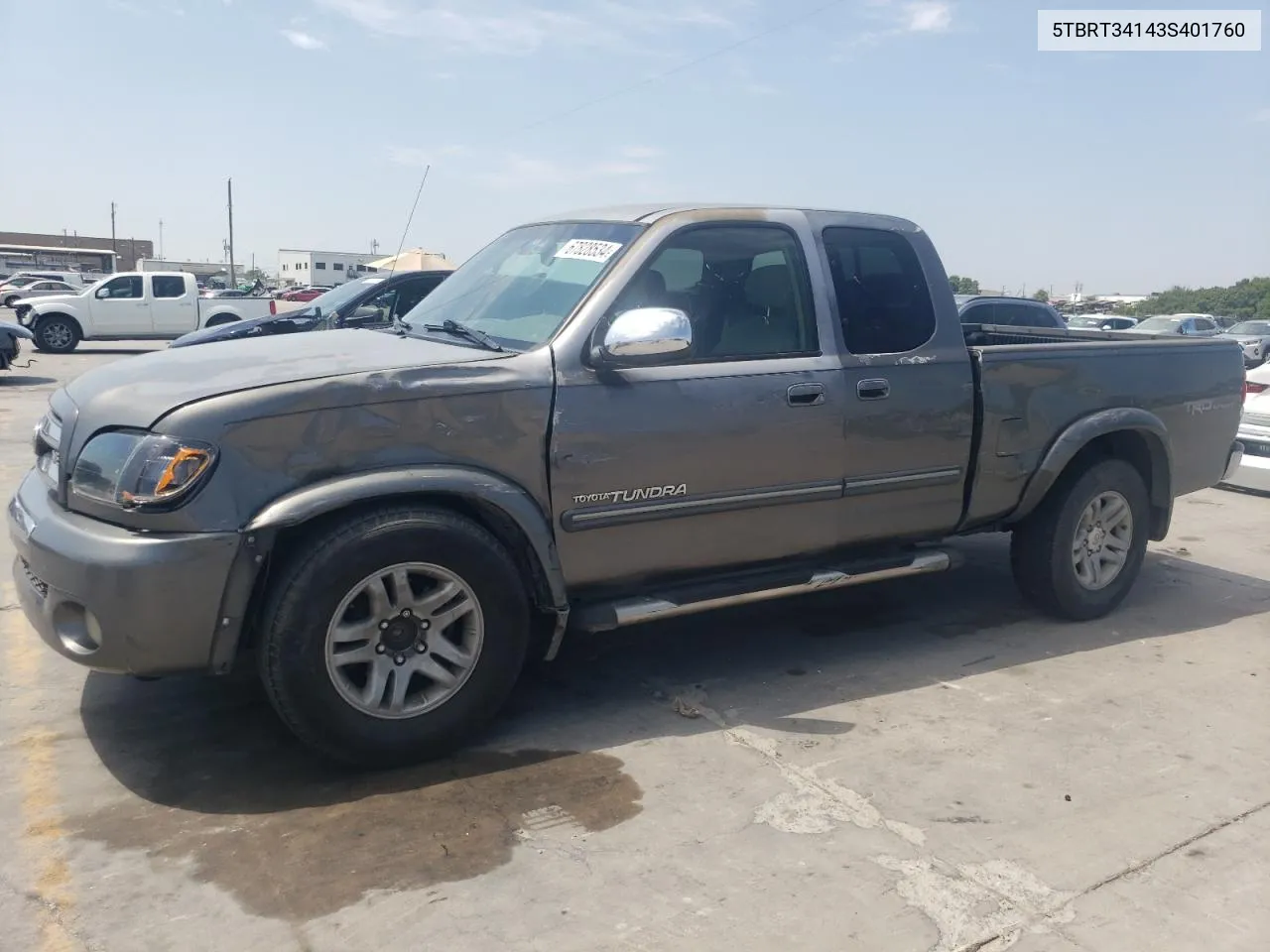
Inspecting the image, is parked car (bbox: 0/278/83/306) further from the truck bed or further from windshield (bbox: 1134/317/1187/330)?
the truck bed

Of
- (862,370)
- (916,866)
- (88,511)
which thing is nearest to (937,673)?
(862,370)

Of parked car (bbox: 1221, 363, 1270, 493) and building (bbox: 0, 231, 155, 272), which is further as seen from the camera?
building (bbox: 0, 231, 155, 272)

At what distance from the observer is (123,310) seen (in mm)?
23078

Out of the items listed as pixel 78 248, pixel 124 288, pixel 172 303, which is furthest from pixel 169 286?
pixel 78 248

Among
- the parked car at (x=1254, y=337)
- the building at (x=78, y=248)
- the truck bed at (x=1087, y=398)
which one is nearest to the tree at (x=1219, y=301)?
the parked car at (x=1254, y=337)

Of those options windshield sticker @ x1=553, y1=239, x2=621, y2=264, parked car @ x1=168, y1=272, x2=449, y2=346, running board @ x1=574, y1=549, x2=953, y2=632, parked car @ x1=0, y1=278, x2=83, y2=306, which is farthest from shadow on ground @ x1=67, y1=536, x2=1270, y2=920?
parked car @ x1=0, y1=278, x2=83, y2=306

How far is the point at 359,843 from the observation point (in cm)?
327

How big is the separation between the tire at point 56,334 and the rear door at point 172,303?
1603mm

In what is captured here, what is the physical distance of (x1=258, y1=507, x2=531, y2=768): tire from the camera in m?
3.46

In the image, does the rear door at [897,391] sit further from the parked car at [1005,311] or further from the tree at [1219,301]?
the tree at [1219,301]

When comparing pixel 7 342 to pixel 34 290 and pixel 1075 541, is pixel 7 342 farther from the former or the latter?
pixel 34 290

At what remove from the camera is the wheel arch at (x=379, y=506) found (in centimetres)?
339

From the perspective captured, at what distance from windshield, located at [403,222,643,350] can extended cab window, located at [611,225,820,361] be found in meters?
0.21

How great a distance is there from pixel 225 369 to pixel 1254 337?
29.6m
